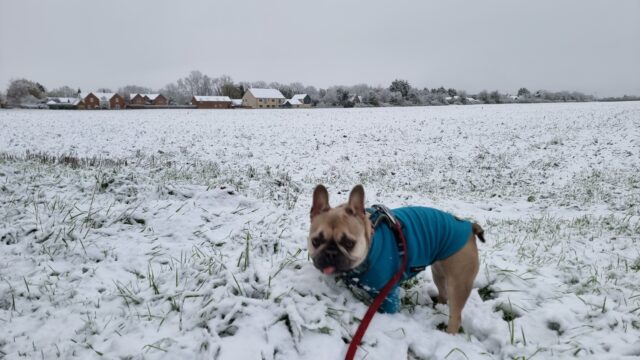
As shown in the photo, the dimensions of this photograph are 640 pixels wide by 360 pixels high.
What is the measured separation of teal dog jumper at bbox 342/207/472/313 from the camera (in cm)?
333

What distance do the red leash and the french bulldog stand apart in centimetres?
5

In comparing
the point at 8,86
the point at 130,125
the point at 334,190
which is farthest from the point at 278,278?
the point at 8,86

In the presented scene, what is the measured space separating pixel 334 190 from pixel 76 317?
7.68 meters

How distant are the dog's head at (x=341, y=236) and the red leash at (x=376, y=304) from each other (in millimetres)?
343

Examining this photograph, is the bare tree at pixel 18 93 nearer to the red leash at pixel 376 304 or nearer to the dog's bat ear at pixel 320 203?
the dog's bat ear at pixel 320 203

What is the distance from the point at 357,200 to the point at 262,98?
9588cm

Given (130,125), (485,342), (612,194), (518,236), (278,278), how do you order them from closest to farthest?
(485,342) → (278,278) → (518,236) → (612,194) → (130,125)

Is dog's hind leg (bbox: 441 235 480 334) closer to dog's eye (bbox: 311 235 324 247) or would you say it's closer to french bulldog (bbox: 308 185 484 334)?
french bulldog (bbox: 308 185 484 334)

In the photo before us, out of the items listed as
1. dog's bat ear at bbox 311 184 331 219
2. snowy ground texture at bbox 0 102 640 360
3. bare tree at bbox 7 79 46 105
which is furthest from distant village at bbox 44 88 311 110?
dog's bat ear at bbox 311 184 331 219

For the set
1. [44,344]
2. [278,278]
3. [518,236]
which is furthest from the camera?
[518,236]

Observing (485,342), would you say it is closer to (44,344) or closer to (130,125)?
(44,344)

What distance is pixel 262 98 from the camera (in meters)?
95.1

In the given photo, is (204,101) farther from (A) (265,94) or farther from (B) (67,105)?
(B) (67,105)

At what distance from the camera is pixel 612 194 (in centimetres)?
1003
